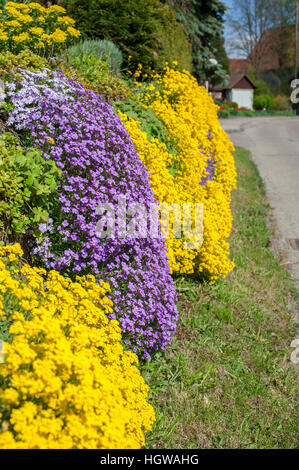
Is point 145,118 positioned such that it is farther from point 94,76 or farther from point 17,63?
point 17,63

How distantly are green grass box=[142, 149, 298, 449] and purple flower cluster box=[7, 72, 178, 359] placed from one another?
1.18 feet

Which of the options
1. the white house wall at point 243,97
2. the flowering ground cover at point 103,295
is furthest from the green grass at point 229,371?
the white house wall at point 243,97

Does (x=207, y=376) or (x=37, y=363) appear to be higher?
(x=37, y=363)

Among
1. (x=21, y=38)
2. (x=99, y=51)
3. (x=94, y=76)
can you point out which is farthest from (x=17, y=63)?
(x=99, y=51)

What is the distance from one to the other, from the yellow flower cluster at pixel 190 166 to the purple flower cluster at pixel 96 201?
22.8 inches

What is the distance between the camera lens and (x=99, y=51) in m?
6.85

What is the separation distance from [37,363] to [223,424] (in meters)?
1.84

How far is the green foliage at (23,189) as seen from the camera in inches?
126

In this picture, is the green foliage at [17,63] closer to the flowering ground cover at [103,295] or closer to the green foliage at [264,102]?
→ the flowering ground cover at [103,295]
